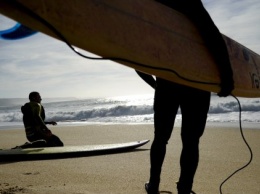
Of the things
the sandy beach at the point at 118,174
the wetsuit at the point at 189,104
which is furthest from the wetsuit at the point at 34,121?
the wetsuit at the point at 189,104

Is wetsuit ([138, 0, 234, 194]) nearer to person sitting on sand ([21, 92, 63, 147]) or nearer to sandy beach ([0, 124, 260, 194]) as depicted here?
sandy beach ([0, 124, 260, 194])

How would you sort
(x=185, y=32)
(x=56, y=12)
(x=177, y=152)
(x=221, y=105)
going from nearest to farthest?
(x=56, y=12) < (x=185, y=32) < (x=177, y=152) < (x=221, y=105)

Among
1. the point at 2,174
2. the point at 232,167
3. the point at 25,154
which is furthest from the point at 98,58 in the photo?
the point at 25,154

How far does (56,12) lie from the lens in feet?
4.51

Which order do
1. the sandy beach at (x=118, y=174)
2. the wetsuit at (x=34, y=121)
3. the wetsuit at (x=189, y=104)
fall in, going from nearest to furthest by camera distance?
the wetsuit at (x=189, y=104) < the sandy beach at (x=118, y=174) < the wetsuit at (x=34, y=121)

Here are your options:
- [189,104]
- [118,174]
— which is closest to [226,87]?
[189,104]

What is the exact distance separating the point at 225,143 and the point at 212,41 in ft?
15.3

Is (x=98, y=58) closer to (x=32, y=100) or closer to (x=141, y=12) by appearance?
(x=141, y=12)

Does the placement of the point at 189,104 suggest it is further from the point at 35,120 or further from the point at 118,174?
the point at 35,120

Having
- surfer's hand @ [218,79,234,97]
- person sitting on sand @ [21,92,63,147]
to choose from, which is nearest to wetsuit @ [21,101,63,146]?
person sitting on sand @ [21,92,63,147]

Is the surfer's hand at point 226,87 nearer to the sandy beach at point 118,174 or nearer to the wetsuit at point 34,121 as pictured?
the sandy beach at point 118,174

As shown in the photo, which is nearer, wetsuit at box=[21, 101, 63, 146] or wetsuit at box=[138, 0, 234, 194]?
wetsuit at box=[138, 0, 234, 194]

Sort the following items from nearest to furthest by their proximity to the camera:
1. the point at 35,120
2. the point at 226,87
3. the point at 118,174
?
the point at 226,87 → the point at 118,174 → the point at 35,120

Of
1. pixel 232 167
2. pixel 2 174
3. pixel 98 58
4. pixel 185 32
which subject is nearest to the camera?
pixel 98 58
